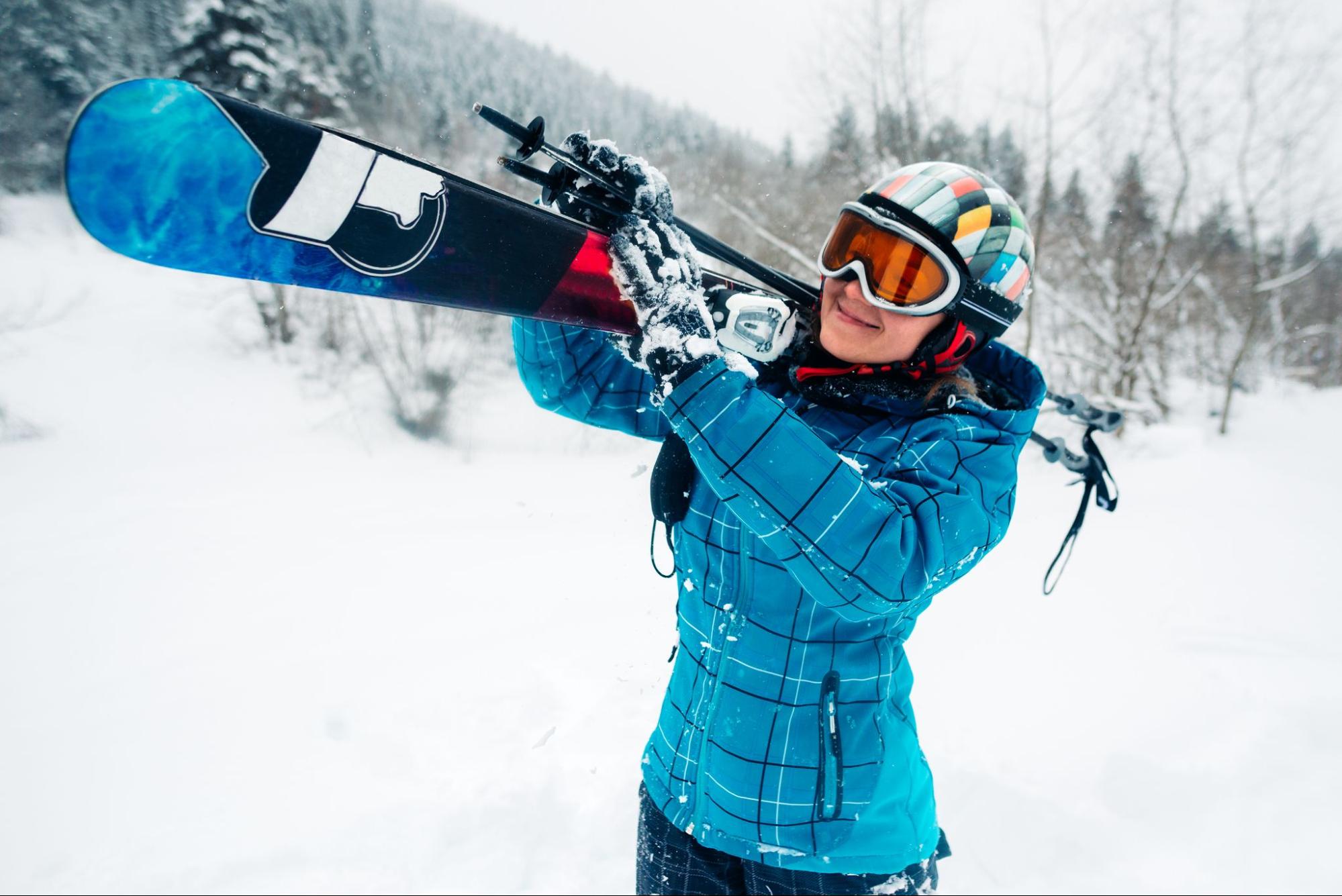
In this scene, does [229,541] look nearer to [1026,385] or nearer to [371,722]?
[371,722]

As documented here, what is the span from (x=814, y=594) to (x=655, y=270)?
21.1 inches

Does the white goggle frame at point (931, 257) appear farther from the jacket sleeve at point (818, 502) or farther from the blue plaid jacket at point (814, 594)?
the jacket sleeve at point (818, 502)

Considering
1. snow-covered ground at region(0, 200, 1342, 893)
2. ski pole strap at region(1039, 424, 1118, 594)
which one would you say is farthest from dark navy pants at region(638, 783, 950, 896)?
snow-covered ground at region(0, 200, 1342, 893)

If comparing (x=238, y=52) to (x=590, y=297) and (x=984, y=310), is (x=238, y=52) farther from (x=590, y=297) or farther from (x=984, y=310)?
(x=984, y=310)

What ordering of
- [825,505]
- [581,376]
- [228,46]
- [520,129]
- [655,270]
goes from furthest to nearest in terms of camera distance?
[228,46] → [581,376] → [520,129] → [655,270] → [825,505]

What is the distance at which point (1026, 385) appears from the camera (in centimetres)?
127

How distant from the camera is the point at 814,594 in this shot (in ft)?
2.97

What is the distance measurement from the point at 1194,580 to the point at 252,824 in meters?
5.51

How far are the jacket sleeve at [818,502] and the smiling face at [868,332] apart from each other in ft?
1.00

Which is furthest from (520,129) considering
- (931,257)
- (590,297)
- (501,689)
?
(501,689)

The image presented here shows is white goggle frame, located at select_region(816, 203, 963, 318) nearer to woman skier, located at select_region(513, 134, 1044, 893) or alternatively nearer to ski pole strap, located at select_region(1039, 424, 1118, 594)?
woman skier, located at select_region(513, 134, 1044, 893)

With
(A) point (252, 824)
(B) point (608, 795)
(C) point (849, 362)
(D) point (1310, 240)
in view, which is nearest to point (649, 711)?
(B) point (608, 795)

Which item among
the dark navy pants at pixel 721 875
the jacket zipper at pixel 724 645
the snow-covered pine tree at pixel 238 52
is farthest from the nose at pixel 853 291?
the snow-covered pine tree at pixel 238 52

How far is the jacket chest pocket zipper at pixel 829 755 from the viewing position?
1092 millimetres
